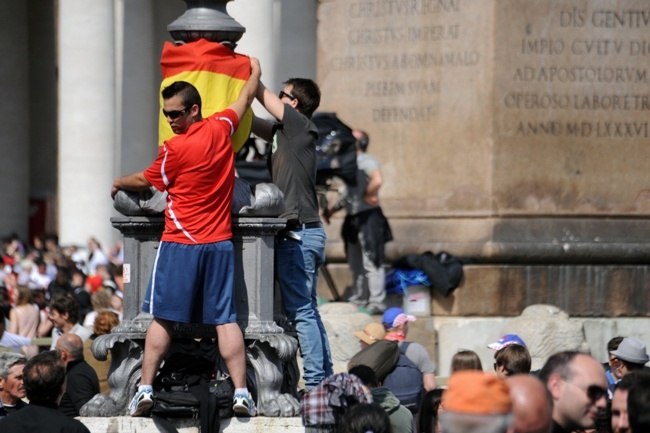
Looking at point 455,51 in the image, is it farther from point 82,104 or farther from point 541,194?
point 82,104

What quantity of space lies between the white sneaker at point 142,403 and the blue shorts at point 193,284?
38 cm

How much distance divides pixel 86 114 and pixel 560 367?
88.1 ft

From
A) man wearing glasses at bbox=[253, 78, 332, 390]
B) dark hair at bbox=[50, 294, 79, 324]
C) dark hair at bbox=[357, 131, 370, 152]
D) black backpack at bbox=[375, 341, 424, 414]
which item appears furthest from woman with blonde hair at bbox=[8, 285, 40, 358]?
man wearing glasses at bbox=[253, 78, 332, 390]

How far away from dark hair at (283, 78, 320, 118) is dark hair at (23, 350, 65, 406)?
2.33 meters

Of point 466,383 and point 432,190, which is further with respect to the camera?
point 432,190

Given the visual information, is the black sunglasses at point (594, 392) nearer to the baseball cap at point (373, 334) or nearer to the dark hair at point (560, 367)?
the dark hair at point (560, 367)

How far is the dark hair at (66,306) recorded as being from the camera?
12852 millimetres

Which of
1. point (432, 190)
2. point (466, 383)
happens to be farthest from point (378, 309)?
point (466, 383)

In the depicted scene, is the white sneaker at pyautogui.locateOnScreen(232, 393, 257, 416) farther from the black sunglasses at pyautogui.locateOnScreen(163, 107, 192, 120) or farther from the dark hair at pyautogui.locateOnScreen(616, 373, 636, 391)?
the dark hair at pyautogui.locateOnScreen(616, 373, 636, 391)

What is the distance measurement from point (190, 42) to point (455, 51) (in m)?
7.40

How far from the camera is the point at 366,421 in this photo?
7.11 meters

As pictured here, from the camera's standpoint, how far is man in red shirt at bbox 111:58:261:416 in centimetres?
859

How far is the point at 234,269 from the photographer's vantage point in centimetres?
885

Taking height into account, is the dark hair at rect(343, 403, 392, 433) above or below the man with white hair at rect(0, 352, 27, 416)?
above
